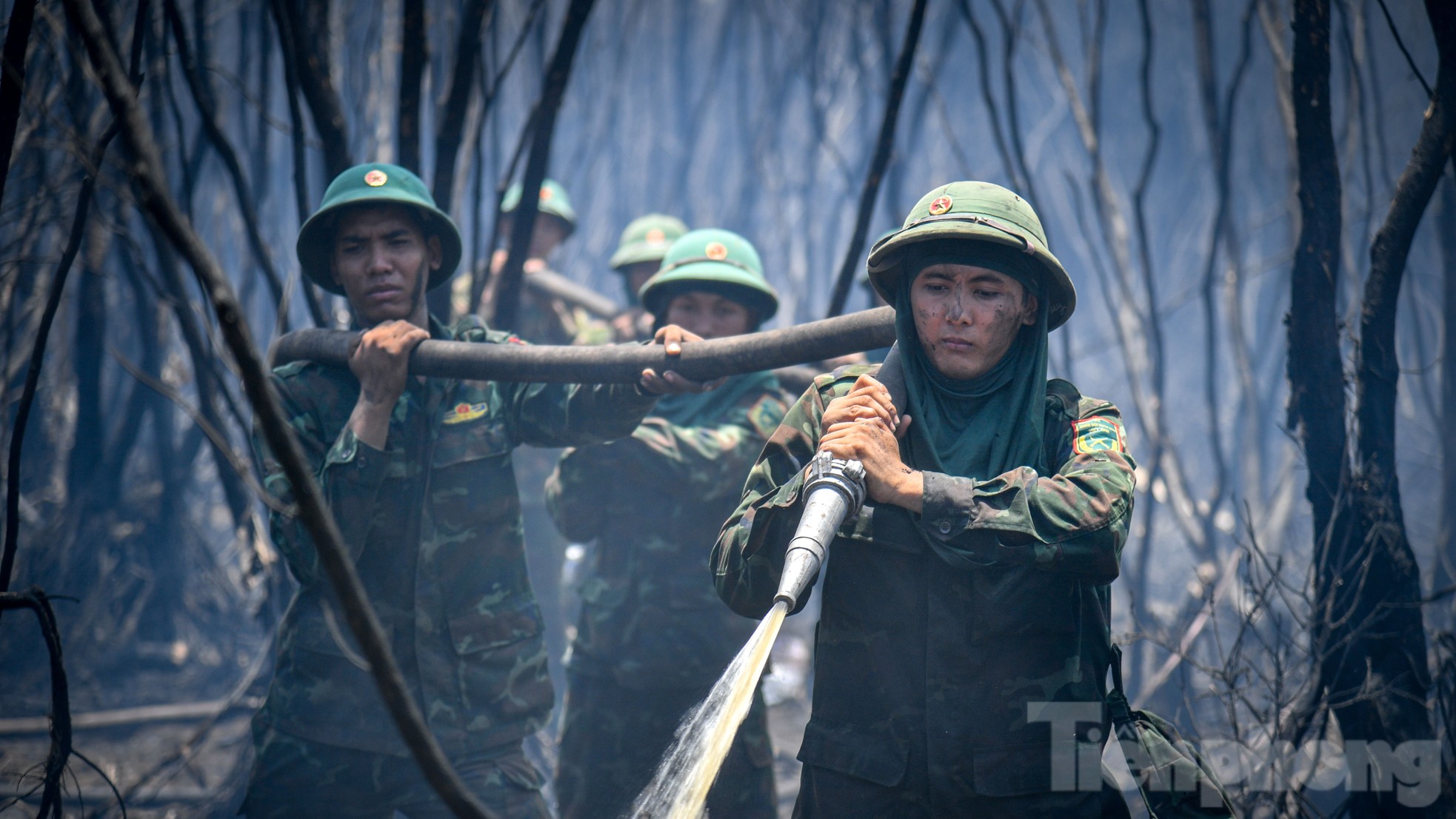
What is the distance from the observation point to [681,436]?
11.5ft

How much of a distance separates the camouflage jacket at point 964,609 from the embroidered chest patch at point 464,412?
1.28m

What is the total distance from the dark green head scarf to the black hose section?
65 cm

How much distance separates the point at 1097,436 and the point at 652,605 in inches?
76.8

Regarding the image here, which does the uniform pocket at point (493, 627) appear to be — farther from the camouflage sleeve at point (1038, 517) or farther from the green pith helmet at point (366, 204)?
the camouflage sleeve at point (1038, 517)

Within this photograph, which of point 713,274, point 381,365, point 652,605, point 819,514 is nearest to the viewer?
point 819,514

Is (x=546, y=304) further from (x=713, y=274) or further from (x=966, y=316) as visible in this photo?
(x=966, y=316)

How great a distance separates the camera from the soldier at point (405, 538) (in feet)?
8.63

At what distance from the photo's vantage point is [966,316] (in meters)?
2.03

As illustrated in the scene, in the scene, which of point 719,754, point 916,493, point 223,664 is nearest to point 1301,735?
point 916,493

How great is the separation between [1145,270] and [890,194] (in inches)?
77.2

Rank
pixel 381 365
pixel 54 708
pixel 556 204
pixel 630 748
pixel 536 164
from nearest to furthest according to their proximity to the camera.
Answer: pixel 54 708 → pixel 381 365 → pixel 630 748 → pixel 536 164 → pixel 556 204

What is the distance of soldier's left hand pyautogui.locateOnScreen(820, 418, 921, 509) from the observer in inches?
73.0

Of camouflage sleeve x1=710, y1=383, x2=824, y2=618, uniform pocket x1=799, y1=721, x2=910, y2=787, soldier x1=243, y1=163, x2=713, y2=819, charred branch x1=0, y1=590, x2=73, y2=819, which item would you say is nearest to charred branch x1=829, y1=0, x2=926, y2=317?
soldier x1=243, y1=163, x2=713, y2=819

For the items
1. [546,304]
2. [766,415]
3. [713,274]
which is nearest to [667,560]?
[766,415]
